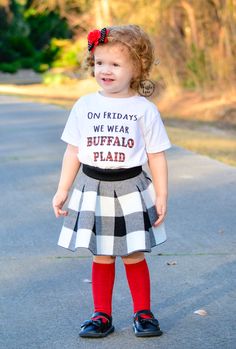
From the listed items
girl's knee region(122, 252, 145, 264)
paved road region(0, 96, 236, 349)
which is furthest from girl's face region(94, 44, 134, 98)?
paved road region(0, 96, 236, 349)

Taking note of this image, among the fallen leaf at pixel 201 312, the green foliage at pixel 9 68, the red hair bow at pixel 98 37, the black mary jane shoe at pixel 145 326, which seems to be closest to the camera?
the red hair bow at pixel 98 37

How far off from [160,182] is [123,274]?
1.43 metres

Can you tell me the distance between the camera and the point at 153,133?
4.51 m

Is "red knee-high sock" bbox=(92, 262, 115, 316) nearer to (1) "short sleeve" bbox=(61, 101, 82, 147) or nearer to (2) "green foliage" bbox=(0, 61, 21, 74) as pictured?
(1) "short sleeve" bbox=(61, 101, 82, 147)

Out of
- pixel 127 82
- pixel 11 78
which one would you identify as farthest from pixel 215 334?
pixel 11 78

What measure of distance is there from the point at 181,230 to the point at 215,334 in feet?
8.70

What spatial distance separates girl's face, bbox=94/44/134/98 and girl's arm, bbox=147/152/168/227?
39cm

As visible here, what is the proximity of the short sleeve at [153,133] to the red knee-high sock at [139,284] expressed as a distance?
0.60 metres

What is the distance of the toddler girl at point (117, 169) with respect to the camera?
14.6 ft

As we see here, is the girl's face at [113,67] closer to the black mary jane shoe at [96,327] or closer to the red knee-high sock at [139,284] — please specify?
the red knee-high sock at [139,284]

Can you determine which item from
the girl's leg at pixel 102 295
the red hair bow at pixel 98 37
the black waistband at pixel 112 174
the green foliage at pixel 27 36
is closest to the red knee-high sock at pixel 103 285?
the girl's leg at pixel 102 295

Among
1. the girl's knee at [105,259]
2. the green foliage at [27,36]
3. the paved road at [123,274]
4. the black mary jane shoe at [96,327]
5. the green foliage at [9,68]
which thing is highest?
the girl's knee at [105,259]

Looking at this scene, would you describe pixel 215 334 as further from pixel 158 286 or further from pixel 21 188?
pixel 21 188

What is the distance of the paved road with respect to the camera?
462cm
